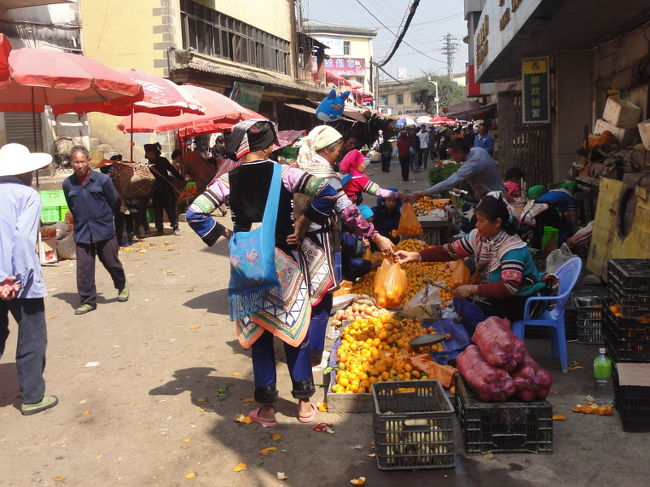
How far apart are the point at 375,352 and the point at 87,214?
4.38m

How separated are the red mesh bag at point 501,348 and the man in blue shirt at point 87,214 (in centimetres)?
546

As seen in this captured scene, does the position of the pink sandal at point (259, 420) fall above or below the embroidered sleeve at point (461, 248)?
below

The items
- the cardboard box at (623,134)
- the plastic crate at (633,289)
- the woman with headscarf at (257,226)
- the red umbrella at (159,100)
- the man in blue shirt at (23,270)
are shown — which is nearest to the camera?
the woman with headscarf at (257,226)

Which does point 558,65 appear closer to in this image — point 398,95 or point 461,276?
point 461,276

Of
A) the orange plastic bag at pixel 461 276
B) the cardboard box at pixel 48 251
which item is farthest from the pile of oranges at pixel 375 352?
the cardboard box at pixel 48 251

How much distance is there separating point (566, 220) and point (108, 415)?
6.42 metres

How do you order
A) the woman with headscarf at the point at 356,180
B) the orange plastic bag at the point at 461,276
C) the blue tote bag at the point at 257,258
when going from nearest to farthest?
1. the blue tote bag at the point at 257,258
2. the orange plastic bag at the point at 461,276
3. the woman with headscarf at the point at 356,180

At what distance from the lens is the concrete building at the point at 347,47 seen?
80.1 metres

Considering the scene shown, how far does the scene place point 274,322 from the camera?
4492 mm

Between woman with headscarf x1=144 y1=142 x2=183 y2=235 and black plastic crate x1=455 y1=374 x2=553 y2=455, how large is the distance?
11.5m

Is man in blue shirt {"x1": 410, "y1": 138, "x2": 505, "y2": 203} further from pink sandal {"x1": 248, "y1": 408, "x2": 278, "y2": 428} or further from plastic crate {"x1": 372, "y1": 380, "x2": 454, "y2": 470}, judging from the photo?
plastic crate {"x1": 372, "y1": 380, "x2": 454, "y2": 470}

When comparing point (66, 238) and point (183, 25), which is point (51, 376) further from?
point (183, 25)

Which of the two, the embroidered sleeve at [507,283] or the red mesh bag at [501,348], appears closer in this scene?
the red mesh bag at [501,348]

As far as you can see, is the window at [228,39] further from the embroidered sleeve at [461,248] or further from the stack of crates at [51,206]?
the embroidered sleeve at [461,248]
